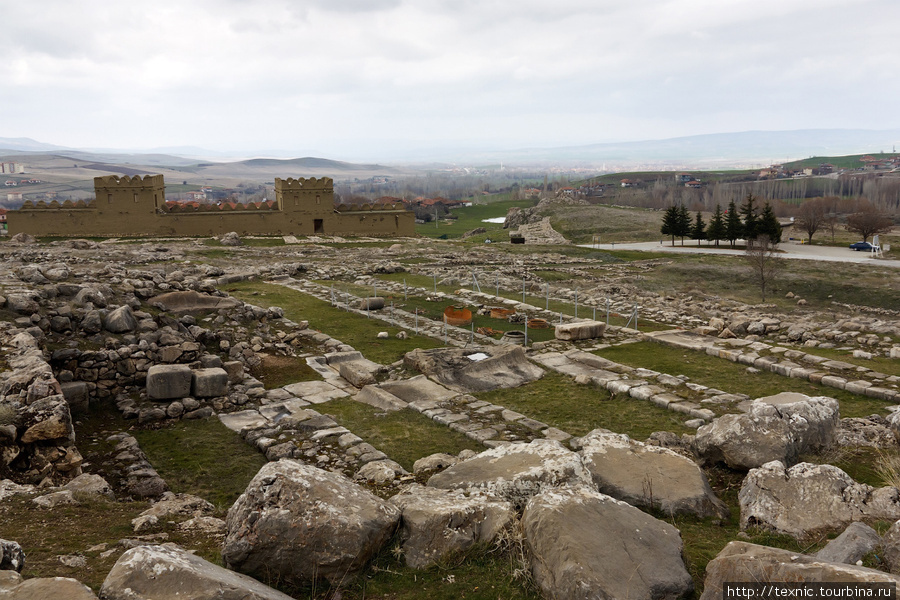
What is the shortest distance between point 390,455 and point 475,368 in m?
4.17

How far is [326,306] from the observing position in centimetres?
2058

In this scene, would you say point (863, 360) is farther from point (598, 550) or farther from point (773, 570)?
point (598, 550)

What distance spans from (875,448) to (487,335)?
9984 millimetres

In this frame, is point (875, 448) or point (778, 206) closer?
point (875, 448)

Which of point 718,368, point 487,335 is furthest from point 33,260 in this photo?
point 718,368

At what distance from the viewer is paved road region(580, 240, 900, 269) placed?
37750mm

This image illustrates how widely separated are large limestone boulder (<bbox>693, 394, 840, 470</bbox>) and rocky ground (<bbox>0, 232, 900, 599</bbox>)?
0.09ft

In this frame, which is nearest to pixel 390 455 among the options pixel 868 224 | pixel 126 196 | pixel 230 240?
pixel 230 240

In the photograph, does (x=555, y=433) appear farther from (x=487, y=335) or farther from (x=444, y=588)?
(x=487, y=335)

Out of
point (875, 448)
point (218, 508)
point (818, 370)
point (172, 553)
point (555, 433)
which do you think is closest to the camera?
point (172, 553)

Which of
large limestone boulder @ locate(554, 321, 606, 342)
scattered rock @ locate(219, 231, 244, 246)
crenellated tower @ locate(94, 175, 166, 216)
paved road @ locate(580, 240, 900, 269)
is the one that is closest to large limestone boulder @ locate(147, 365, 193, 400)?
large limestone boulder @ locate(554, 321, 606, 342)

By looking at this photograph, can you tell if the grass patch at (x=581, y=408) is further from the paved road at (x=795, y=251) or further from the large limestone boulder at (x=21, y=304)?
the paved road at (x=795, y=251)

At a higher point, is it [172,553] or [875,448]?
[172,553]

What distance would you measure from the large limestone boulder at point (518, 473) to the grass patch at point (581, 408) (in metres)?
3.63
